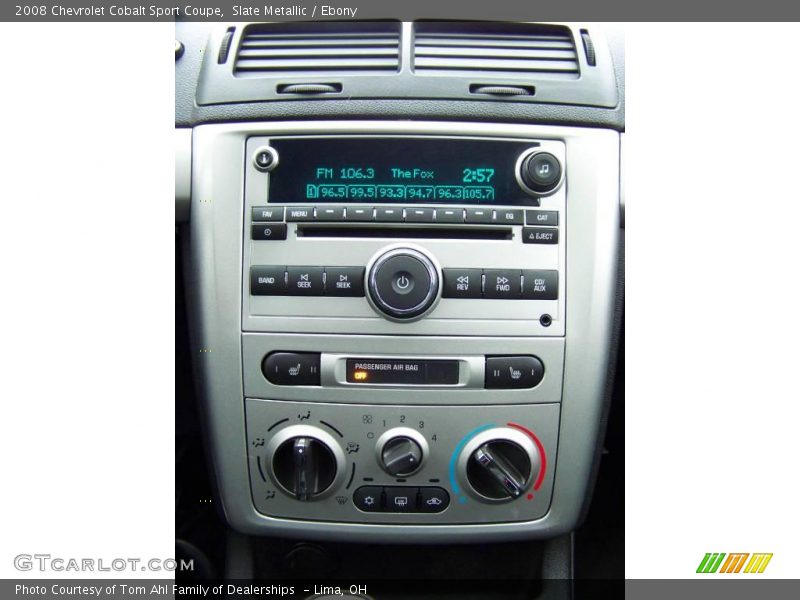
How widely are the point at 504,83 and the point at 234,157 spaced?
445mm

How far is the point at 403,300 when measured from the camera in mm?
856

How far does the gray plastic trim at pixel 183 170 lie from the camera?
919mm

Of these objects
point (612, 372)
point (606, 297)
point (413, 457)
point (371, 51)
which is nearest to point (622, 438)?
point (612, 372)

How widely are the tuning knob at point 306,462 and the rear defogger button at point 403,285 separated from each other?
0.23 metres

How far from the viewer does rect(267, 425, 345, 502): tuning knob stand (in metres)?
0.88

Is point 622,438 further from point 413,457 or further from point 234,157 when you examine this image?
point 234,157

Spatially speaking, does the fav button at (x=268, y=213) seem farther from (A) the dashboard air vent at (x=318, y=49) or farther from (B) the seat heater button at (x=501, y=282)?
(B) the seat heater button at (x=501, y=282)

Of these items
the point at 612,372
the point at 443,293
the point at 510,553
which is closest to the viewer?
the point at 443,293

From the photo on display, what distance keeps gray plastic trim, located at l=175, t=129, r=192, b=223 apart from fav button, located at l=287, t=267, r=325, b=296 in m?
0.21

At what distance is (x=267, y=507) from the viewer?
97 centimetres
